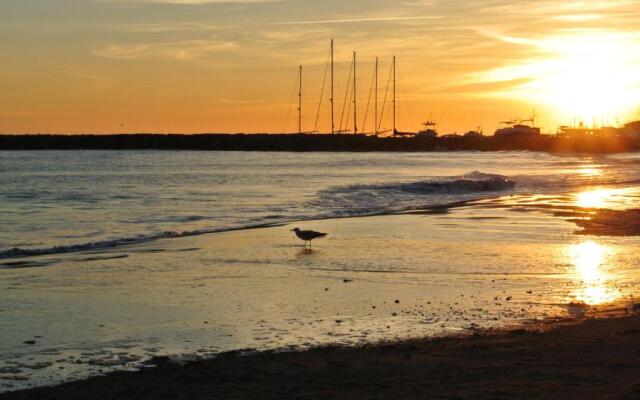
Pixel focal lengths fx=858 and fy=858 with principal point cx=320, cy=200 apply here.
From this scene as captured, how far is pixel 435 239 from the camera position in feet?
61.2

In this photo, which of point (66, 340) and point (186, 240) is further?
point (186, 240)

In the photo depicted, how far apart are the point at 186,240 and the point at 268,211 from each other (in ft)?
28.4

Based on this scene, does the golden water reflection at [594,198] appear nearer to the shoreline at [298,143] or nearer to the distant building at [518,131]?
the shoreline at [298,143]

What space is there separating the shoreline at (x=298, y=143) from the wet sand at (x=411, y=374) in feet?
358

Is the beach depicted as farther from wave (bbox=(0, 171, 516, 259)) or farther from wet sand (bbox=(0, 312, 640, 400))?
wave (bbox=(0, 171, 516, 259))

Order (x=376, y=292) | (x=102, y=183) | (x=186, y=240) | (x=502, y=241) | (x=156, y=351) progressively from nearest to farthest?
1. (x=156, y=351)
2. (x=376, y=292)
3. (x=502, y=241)
4. (x=186, y=240)
5. (x=102, y=183)

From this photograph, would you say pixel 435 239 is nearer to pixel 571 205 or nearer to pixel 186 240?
pixel 186 240

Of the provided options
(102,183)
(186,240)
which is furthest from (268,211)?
(102,183)

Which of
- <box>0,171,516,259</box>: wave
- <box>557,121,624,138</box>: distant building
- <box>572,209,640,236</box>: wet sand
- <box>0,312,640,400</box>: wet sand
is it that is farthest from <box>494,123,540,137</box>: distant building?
<box>0,312,640,400</box>: wet sand

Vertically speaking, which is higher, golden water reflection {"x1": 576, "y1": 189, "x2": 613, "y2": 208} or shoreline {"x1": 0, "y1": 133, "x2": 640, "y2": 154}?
shoreline {"x1": 0, "y1": 133, "x2": 640, "y2": 154}

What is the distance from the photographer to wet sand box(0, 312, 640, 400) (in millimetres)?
7238

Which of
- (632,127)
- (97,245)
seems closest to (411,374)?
(97,245)

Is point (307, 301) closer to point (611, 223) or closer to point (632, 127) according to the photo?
point (611, 223)

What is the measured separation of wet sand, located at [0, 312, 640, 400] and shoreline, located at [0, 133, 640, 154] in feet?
358
